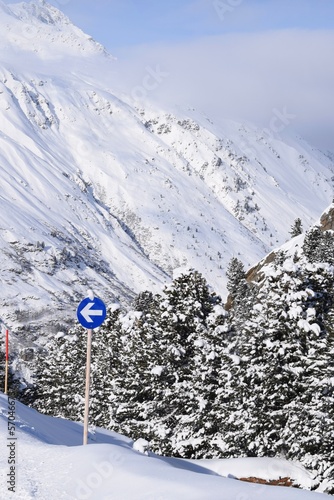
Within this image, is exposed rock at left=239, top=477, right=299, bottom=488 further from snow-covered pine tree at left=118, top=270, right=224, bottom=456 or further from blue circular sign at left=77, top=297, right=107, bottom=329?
blue circular sign at left=77, top=297, right=107, bottom=329

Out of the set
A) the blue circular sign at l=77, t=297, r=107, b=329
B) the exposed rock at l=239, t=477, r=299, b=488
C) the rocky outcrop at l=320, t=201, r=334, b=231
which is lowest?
the exposed rock at l=239, t=477, r=299, b=488

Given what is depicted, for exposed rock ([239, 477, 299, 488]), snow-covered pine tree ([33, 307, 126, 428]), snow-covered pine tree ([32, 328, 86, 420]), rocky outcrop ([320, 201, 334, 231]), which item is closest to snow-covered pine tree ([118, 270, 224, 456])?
snow-covered pine tree ([33, 307, 126, 428])

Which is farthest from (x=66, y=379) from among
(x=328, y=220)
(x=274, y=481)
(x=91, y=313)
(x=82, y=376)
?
(x=328, y=220)

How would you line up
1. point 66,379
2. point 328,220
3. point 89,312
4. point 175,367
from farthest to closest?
point 328,220
point 66,379
point 175,367
point 89,312

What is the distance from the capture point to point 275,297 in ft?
95.5

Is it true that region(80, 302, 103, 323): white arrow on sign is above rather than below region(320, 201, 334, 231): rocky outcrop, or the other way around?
below

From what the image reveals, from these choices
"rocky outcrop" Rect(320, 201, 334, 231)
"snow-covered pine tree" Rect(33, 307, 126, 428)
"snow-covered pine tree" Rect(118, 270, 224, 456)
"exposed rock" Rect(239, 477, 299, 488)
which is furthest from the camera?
"rocky outcrop" Rect(320, 201, 334, 231)

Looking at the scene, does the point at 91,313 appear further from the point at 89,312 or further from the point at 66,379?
the point at 66,379

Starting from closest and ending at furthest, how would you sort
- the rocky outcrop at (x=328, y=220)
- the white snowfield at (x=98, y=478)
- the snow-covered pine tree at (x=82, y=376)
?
1. the white snowfield at (x=98, y=478)
2. the snow-covered pine tree at (x=82, y=376)
3. the rocky outcrop at (x=328, y=220)

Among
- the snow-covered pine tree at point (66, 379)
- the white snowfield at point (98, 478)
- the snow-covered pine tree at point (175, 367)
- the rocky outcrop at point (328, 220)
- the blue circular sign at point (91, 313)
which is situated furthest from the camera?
the rocky outcrop at point (328, 220)

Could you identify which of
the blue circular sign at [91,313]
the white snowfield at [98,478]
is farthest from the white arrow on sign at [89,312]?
the white snowfield at [98,478]

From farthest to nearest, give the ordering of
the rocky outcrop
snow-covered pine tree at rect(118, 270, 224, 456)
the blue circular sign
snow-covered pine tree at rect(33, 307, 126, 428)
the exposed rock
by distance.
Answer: the rocky outcrop
snow-covered pine tree at rect(33, 307, 126, 428)
snow-covered pine tree at rect(118, 270, 224, 456)
the exposed rock
the blue circular sign

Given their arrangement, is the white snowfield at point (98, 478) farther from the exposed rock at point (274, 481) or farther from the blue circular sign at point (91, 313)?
the exposed rock at point (274, 481)

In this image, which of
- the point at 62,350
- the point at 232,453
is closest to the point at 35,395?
the point at 62,350
